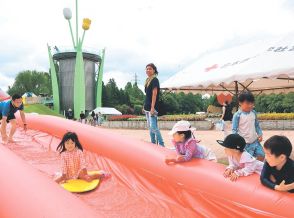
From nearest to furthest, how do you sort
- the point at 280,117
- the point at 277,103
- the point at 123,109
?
1. the point at 280,117
2. the point at 277,103
3. the point at 123,109

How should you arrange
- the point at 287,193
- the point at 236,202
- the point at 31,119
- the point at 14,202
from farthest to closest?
the point at 31,119, the point at 236,202, the point at 287,193, the point at 14,202

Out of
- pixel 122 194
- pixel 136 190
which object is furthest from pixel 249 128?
pixel 122 194

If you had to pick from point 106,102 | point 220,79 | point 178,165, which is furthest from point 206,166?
point 106,102

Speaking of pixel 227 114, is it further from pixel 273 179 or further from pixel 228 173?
pixel 273 179

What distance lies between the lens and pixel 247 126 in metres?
3.93

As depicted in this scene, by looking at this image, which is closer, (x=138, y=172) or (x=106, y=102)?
(x=138, y=172)

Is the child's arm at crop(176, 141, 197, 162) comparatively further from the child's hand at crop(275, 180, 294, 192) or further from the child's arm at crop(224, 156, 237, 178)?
the child's hand at crop(275, 180, 294, 192)

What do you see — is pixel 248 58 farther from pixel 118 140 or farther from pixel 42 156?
pixel 42 156

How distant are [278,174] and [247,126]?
1373mm

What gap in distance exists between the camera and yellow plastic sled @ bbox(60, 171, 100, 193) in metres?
3.45

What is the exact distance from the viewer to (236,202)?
2812 millimetres

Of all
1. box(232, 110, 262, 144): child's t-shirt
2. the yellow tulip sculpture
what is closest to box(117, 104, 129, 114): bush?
the yellow tulip sculpture

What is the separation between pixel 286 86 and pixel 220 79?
2329mm

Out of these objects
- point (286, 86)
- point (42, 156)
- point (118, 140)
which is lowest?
point (42, 156)
